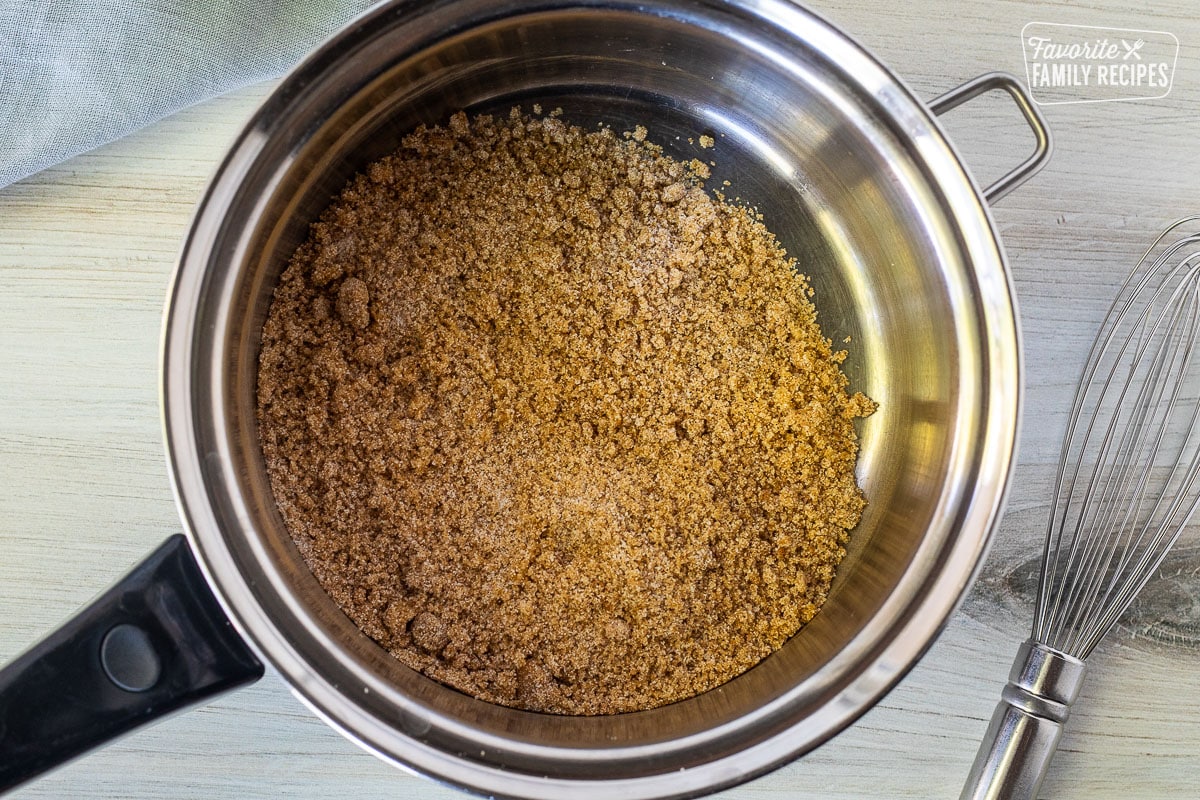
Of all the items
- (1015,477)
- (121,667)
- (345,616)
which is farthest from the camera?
(1015,477)

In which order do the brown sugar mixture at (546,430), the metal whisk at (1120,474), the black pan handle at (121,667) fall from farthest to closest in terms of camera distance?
the metal whisk at (1120,474) < the brown sugar mixture at (546,430) < the black pan handle at (121,667)

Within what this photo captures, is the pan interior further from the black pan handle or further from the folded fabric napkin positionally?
the folded fabric napkin

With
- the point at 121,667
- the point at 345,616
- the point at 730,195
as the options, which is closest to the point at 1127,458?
the point at 730,195

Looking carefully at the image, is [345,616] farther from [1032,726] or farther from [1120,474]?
[1120,474]

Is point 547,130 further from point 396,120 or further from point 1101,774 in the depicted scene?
point 1101,774

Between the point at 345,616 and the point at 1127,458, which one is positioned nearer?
the point at 345,616

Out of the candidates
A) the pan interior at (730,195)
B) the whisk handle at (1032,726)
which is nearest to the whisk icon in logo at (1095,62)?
the pan interior at (730,195)

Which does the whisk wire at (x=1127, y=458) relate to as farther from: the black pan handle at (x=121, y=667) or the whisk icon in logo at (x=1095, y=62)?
the black pan handle at (x=121, y=667)

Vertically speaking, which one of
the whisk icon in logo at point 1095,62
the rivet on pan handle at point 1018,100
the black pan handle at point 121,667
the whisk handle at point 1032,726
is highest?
the whisk icon in logo at point 1095,62
